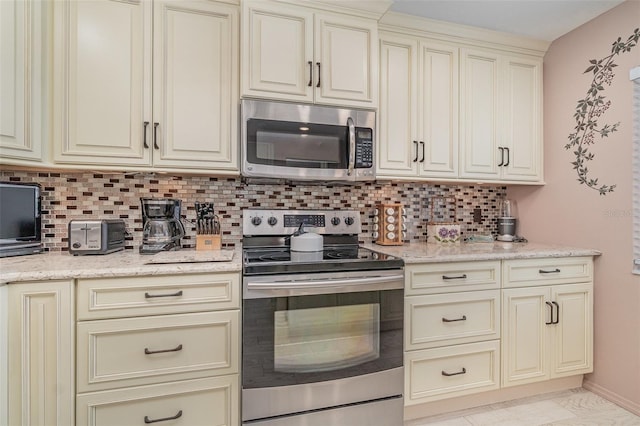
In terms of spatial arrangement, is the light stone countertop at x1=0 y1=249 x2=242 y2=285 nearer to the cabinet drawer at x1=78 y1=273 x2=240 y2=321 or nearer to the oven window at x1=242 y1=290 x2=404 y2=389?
the cabinet drawer at x1=78 y1=273 x2=240 y2=321

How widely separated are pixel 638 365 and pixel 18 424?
10.1 ft

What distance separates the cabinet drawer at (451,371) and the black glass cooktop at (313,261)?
55cm

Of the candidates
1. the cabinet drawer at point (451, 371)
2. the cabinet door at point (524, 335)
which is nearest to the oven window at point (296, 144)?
the cabinet drawer at point (451, 371)

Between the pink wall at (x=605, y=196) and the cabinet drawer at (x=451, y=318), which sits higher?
the pink wall at (x=605, y=196)

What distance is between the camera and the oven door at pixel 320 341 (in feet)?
5.00

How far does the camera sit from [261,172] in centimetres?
181

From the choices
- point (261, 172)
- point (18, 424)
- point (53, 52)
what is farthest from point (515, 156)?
point (18, 424)

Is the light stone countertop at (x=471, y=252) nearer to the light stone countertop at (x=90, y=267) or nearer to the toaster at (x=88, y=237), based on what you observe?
the light stone countertop at (x=90, y=267)

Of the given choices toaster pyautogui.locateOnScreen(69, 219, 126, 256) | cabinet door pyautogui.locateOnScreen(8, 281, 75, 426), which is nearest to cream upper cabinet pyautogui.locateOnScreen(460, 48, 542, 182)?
toaster pyautogui.locateOnScreen(69, 219, 126, 256)

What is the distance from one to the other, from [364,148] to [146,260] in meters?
1.29

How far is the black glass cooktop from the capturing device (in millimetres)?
1546

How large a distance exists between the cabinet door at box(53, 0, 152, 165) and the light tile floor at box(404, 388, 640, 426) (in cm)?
218

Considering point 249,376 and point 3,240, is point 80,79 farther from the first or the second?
point 249,376

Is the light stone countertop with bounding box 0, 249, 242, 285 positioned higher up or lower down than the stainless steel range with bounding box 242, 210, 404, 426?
higher up
